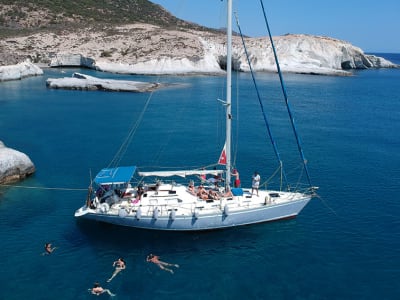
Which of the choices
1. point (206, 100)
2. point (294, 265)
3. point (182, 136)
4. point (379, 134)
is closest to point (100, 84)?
point (206, 100)

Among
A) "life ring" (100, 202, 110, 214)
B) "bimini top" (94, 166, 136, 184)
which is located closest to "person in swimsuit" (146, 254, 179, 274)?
"life ring" (100, 202, 110, 214)

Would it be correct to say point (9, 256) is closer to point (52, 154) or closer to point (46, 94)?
point (52, 154)

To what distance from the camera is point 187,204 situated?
2484cm

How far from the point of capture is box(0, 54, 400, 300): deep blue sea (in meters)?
20.1

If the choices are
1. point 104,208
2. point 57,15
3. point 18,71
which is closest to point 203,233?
point 104,208

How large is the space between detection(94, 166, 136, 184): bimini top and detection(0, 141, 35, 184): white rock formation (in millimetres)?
9916

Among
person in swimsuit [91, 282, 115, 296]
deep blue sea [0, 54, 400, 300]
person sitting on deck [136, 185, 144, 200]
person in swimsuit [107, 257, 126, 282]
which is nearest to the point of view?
person in swimsuit [91, 282, 115, 296]

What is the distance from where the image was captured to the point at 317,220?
2706 centimetres

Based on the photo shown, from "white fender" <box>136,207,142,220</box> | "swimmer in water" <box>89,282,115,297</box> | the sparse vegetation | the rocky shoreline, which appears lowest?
"swimmer in water" <box>89,282,115,297</box>

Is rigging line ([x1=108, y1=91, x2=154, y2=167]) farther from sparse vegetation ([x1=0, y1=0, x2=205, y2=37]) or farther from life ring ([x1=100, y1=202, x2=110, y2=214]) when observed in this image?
sparse vegetation ([x1=0, y1=0, x2=205, y2=37])

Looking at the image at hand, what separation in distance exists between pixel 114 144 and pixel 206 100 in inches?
1144

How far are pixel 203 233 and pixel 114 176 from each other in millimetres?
6403

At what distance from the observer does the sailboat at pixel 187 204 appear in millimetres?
23922

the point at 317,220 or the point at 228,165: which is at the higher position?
the point at 228,165
